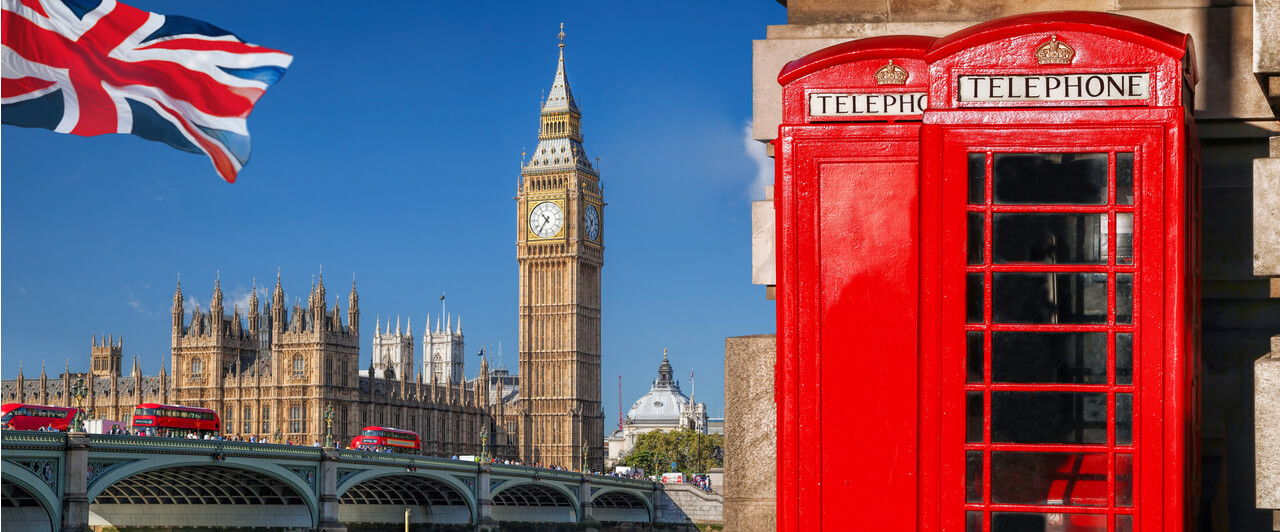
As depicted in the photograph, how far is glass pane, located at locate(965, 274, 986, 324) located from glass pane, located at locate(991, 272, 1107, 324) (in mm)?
68

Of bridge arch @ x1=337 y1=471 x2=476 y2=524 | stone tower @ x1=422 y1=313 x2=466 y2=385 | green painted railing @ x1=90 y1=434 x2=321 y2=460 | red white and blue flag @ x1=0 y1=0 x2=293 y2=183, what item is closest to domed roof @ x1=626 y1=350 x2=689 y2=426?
stone tower @ x1=422 y1=313 x2=466 y2=385

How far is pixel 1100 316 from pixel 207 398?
253ft

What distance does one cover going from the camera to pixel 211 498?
53469 millimetres

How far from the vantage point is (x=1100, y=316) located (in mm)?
5188

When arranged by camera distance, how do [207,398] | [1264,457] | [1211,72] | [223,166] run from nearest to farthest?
[1264,457]
[1211,72]
[223,166]
[207,398]

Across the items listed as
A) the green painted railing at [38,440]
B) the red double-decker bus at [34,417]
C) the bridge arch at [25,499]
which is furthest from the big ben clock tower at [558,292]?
the green painted railing at [38,440]

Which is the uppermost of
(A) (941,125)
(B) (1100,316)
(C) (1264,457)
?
(A) (941,125)

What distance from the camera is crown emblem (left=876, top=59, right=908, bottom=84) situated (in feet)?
18.4

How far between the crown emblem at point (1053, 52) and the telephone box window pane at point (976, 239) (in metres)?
0.63

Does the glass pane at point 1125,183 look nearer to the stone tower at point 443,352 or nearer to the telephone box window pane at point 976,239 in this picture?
the telephone box window pane at point 976,239

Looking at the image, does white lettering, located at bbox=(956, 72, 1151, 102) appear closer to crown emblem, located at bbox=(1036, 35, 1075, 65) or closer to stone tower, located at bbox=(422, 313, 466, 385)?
crown emblem, located at bbox=(1036, 35, 1075, 65)

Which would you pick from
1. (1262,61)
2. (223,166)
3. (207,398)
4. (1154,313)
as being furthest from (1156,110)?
(207,398)

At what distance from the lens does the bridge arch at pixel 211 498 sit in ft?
159

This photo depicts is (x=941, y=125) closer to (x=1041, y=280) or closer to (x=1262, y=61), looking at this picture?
(x=1041, y=280)
